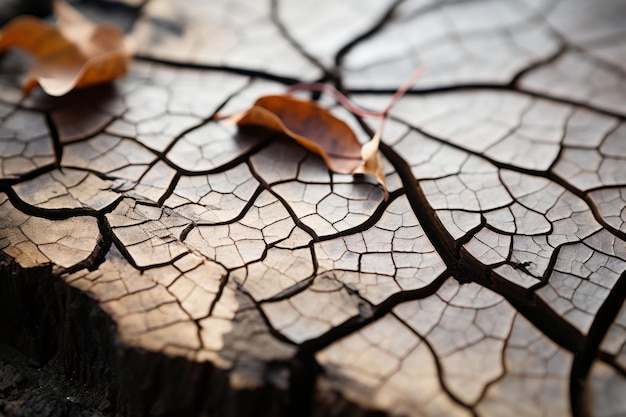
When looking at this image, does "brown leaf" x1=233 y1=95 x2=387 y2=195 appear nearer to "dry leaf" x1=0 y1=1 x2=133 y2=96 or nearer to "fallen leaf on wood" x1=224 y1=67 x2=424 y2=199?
"fallen leaf on wood" x1=224 y1=67 x2=424 y2=199

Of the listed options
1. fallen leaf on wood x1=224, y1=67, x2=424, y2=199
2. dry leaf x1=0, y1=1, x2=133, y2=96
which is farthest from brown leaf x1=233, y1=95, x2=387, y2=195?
dry leaf x1=0, y1=1, x2=133, y2=96

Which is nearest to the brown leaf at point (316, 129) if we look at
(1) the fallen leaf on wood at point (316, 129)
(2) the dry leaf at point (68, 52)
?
(1) the fallen leaf on wood at point (316, 129)

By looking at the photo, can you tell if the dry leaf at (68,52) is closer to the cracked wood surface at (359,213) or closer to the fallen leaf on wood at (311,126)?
the cracked wood surface at (359,213)

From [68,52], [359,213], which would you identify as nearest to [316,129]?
[359,213]

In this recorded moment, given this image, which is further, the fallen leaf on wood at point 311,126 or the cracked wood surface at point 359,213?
the fallen leaf on wood at point 311,126

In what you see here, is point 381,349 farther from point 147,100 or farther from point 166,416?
point 147,100

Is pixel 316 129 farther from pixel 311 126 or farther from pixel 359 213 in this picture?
pixel 359 213

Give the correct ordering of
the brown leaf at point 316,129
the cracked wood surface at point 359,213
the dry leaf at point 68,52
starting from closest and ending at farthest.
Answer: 1. the cracked wood surface at point 359,213
2. the brown leaf at point 316,129
3. the dry leaf at point 68,52

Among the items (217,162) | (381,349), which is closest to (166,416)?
(381,349)
